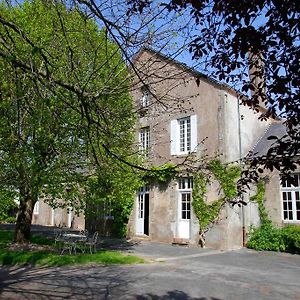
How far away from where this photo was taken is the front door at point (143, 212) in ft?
65.4

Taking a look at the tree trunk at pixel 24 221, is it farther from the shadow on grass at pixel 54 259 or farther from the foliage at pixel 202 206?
the foliage at pixel 202 206

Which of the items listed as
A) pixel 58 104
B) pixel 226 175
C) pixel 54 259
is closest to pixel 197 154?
pixel 226 175

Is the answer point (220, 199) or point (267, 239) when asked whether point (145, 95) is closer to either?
point (220, 199)

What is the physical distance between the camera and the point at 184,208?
711 inches

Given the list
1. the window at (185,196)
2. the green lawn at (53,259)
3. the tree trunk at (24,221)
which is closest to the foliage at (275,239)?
the window at (185,196)

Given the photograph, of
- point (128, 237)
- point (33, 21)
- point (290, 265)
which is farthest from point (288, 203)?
point (33, 21)

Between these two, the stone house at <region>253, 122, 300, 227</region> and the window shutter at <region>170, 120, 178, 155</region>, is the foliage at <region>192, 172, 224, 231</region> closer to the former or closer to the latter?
the window shutter at <region>170, 120, 178, 155</region>

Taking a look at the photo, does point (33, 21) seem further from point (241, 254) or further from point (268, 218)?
point (268, 218)

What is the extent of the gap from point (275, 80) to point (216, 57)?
681 mm

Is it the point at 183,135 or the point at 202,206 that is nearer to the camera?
the point at 202,206

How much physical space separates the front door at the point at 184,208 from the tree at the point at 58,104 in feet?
18.3

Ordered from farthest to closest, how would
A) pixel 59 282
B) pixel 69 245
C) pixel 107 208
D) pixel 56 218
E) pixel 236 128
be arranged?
pixel 56 218 → pixel 236 128 → pixel 107 208 → pixel 69 245 → pixel 59 282

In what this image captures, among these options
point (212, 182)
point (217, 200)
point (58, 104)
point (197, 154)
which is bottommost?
point (217, 200)

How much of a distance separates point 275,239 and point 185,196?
4637 millimetres
